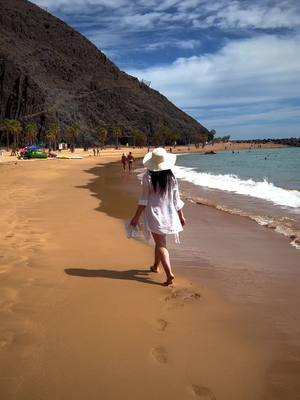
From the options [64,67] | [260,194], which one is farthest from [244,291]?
[64,67]

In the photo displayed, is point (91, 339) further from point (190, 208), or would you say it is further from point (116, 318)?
point (190, 208)

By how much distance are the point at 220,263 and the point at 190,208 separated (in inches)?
238

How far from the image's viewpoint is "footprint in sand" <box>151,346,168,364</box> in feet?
10.9

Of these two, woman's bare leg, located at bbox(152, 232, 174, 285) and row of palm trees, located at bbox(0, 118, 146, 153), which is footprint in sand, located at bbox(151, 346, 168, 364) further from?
row of palm trees, located at bbox(0, 118, 146, 153)

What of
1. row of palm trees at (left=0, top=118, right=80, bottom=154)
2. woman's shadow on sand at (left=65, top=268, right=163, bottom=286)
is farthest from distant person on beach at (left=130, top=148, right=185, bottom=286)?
row of palm trees at (left=0, top=118, right=80, bottom=154)

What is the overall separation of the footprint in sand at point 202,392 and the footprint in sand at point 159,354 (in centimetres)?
38

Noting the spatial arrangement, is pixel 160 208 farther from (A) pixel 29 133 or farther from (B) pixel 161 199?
(A) pixel 29 133

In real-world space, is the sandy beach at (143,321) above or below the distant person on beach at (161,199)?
below

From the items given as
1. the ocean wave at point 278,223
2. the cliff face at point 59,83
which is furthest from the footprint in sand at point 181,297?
the cliff face at point 59,83

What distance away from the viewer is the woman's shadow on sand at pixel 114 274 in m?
5.38

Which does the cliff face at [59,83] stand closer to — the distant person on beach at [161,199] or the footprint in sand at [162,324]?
the distant person on beach at [161,199]

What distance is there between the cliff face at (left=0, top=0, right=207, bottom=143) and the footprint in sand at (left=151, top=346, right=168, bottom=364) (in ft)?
410

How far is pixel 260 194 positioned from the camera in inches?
648

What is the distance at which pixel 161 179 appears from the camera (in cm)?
516
